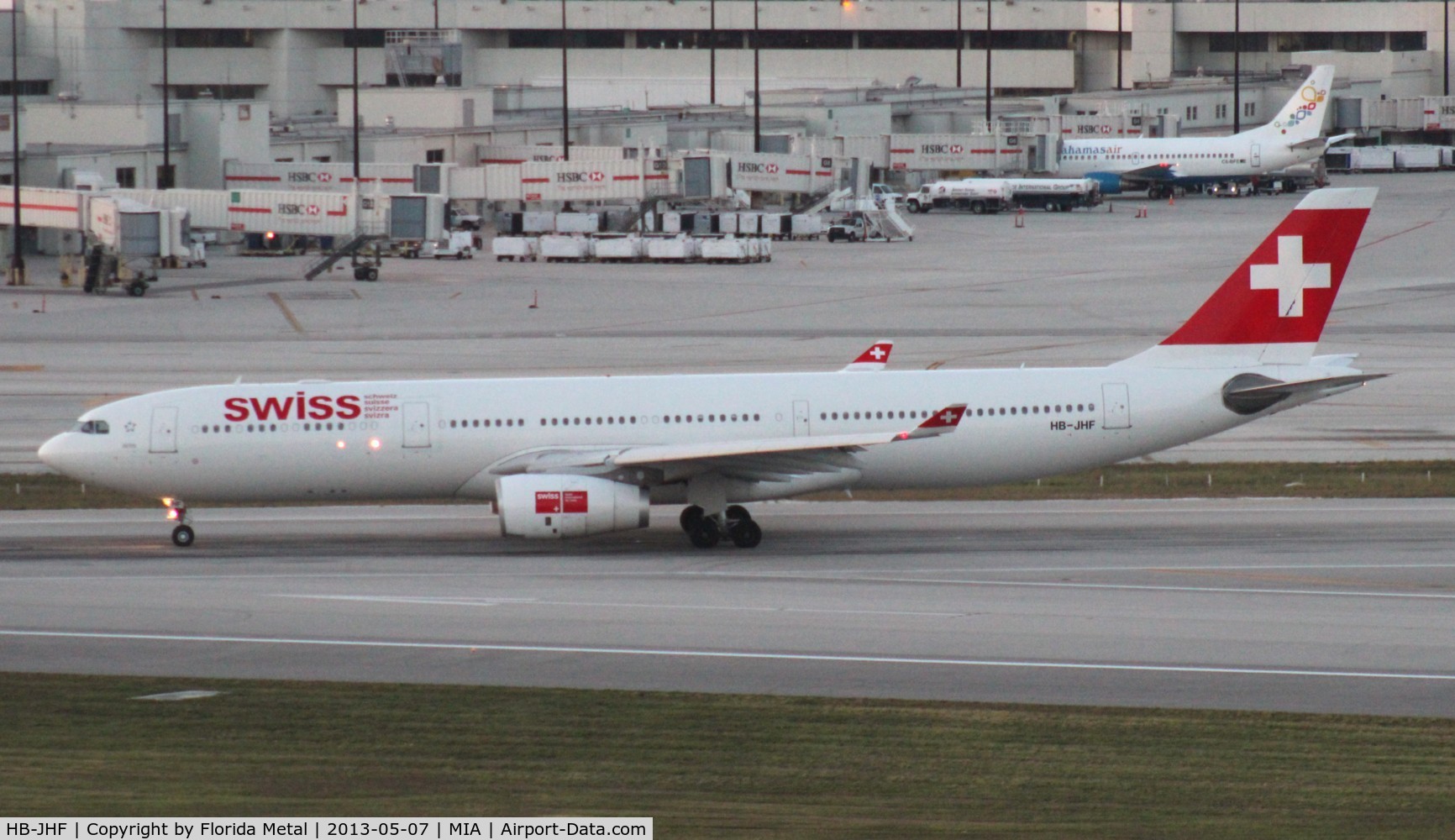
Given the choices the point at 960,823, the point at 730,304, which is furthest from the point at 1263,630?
the point at 730,304

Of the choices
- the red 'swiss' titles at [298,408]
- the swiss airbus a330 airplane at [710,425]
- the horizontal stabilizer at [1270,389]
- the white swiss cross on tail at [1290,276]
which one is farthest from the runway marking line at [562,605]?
the white swiss cross on tail at [1290,276]

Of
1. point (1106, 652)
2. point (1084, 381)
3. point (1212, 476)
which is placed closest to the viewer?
point (1106, 652)

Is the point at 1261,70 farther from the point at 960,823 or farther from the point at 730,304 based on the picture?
the point at 960,823

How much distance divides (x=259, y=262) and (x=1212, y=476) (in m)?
68.3

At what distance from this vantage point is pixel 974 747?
22.4m

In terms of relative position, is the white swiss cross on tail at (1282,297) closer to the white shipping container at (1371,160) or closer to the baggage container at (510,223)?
the baggage container at (510,223)

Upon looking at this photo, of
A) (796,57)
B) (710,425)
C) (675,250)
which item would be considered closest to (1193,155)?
(675,250)

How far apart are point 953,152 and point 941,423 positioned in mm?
102767

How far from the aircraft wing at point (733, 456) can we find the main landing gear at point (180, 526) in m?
6.51

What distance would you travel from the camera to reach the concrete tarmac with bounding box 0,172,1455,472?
2247 inches

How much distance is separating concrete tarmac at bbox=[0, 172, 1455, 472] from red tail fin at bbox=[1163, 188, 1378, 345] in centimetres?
954
